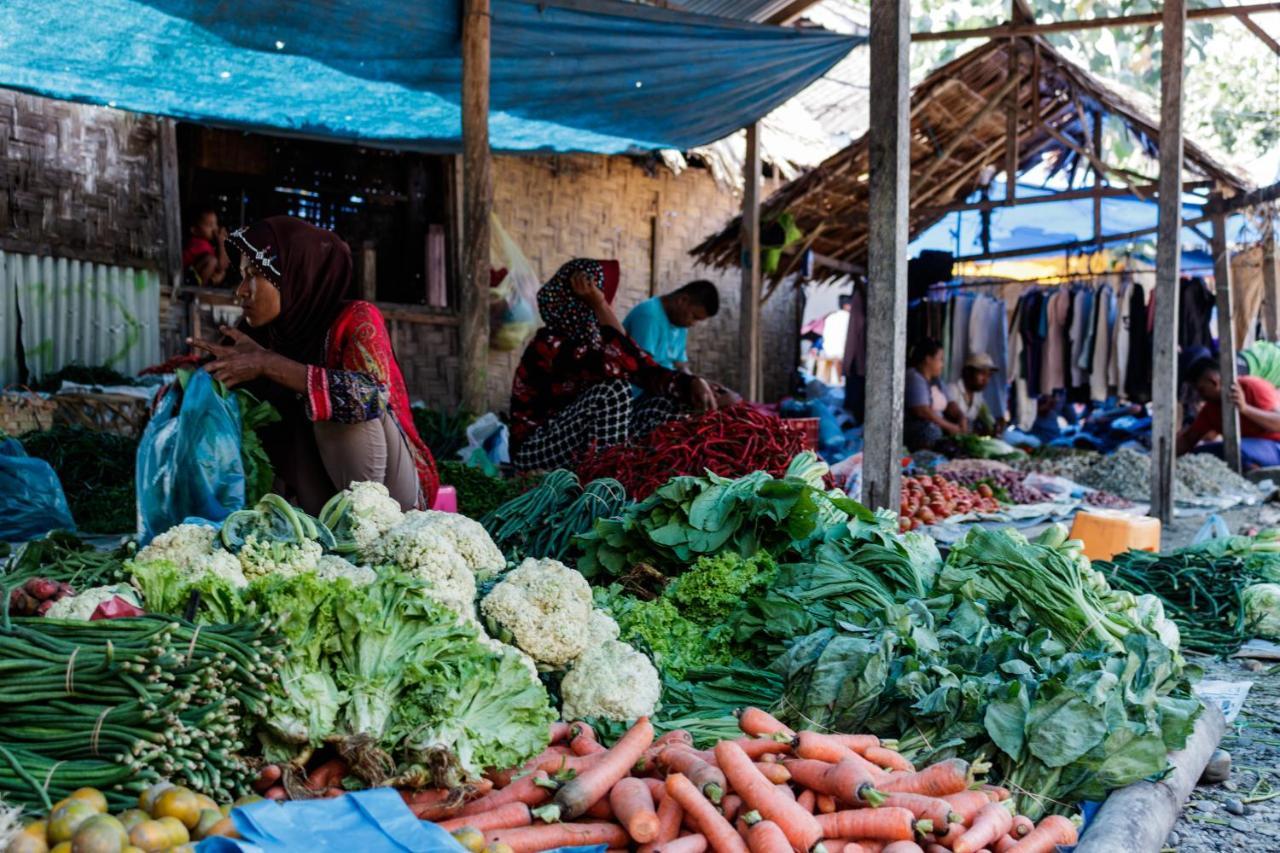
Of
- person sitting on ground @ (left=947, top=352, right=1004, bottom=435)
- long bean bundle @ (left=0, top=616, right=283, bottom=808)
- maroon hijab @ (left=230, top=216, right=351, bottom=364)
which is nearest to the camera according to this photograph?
long bean bundle @ (left=0, top=616, right=283, bottom=808)

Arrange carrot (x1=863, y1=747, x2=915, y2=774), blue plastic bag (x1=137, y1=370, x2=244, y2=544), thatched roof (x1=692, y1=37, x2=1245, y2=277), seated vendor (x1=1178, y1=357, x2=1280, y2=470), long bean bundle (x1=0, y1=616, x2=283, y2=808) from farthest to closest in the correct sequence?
thatched roof (x1=692, y1=37, x2=1245, y2=277), seated vendor (x1=1178, y1=357, x2=1280, y2=470), blue plastic bag (x1=137, y1=370, x2=244, y2=544), carrot (x1=863, y1=747, x2=915, y2=774), long bean bundle (x1=0, y1=616, x2=283, y2=808)

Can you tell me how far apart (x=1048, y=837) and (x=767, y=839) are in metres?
0.71

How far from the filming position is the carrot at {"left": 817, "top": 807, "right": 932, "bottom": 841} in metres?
2.62

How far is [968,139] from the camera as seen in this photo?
43.0 ft

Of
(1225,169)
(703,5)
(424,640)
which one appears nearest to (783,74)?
(703,5)

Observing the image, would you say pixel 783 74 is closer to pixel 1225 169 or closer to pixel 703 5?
pixel 703 5

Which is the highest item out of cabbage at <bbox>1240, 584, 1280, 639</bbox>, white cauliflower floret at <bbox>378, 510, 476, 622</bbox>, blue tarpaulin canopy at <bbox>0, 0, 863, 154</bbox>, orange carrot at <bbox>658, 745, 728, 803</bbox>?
blue tarpaulin canopy at <bbox>0, 0, 863, 154</bbox>

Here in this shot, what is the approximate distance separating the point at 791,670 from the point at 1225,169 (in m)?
9.57

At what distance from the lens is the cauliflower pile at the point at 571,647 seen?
3.18 m

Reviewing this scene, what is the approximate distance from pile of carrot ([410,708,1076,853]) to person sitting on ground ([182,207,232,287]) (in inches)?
290

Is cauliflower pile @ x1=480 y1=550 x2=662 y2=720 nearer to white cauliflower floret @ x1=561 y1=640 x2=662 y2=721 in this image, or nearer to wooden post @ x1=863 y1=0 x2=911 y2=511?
white cauliflower floret @ x1=561 y1=640 x2=662 y2=721

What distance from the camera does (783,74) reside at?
8.45 metres

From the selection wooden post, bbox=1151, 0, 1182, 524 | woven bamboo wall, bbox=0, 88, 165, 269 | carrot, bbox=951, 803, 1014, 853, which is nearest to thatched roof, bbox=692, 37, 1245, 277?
wooden post, bbox=1151, 0, 1182, 524

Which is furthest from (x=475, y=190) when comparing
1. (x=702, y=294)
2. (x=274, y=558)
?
(x=274, y=558)
